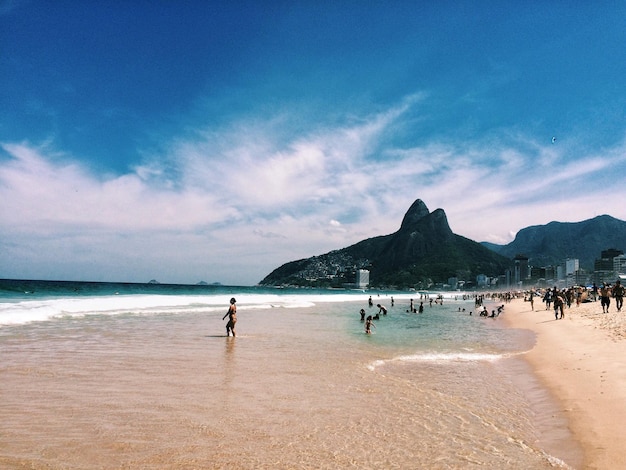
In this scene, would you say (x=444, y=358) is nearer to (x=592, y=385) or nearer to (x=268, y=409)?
(x=592, y=385)

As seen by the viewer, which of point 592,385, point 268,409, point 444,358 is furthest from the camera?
point 444,358

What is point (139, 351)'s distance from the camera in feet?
51.8

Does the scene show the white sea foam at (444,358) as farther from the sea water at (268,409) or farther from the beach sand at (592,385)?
the beach sand at (592,385)

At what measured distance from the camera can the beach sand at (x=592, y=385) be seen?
6604mm

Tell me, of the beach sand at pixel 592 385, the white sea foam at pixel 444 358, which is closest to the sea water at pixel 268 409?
the white sea foam at pixel 444 358

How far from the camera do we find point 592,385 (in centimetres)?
1033

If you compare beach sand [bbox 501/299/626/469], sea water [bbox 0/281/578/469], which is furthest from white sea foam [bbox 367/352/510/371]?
beach sand [bbox 501/299/626/469]

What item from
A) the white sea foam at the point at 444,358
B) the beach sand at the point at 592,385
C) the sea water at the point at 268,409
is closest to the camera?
the sea water at the point at 268,409

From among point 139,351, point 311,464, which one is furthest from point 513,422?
point 139,351

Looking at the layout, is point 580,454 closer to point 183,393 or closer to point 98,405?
point 183,393

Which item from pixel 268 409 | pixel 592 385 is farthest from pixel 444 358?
pixel 268 409

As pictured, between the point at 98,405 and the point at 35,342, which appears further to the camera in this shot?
the point at 35,342

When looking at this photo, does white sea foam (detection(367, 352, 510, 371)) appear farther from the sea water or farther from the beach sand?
the beach sand

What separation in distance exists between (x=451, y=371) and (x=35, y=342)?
16693 millimetres
